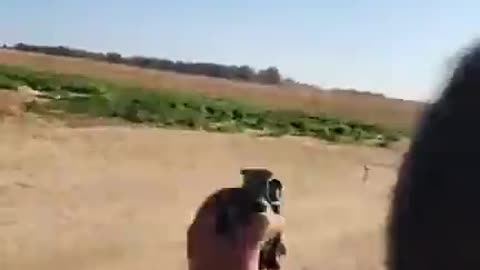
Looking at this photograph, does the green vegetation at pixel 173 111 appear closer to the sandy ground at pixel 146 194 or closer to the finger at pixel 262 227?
the sandy ground at pixel 146 194

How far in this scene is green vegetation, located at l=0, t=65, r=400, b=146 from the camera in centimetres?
2020

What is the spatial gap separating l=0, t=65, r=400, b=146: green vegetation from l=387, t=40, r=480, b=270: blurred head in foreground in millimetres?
17721

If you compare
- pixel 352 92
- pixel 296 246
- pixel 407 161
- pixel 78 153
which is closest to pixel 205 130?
pixel 78 153

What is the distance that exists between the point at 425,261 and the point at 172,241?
10103 millimetres

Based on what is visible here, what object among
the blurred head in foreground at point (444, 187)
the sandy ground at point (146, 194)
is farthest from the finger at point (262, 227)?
the sandy ground at point (146, 194)

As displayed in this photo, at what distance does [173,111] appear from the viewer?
22.3 m

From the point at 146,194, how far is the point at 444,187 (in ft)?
41.0

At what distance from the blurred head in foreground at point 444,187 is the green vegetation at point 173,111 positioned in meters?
17.7

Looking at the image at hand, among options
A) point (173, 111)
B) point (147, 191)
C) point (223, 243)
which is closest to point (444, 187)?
point (223, 243)

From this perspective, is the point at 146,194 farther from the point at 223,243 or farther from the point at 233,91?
the point at 233,91

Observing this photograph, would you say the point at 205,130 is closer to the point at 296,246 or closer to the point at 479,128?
the point at 296,246

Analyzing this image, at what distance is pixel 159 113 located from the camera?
2147 centimetres

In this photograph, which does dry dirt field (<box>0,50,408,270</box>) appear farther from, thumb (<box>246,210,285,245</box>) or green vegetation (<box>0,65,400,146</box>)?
thumb (<box>246,210,285,245</box>)

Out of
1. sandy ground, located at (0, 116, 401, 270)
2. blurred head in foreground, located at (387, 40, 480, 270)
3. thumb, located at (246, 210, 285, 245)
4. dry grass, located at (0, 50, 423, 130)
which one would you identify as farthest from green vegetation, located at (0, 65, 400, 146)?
blurred head in foreground, located at (387, 40, 480, 270)
